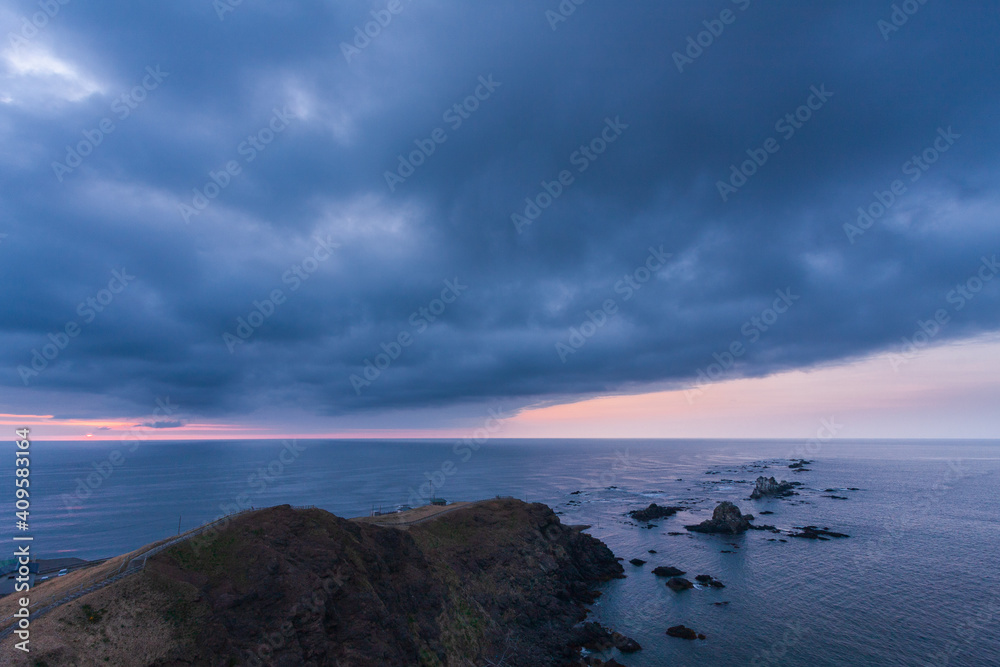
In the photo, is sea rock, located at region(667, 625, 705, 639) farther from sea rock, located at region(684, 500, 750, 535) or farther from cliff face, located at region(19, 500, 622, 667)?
sea rock, located at region(684, 500, 750, 535)

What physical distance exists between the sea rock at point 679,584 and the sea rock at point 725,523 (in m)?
39.7

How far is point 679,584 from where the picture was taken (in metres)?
66.6

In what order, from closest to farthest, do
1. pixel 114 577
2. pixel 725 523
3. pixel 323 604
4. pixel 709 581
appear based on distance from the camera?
pixel 114 577, pixel 323 604, pixel 709 581, pixel 725 523

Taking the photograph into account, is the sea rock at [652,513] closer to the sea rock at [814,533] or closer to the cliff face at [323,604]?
the sea rock at [814,533]

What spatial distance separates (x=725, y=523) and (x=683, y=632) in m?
59.4

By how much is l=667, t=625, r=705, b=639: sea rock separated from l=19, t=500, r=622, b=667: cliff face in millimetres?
11498

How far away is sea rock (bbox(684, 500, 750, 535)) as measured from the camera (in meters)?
101

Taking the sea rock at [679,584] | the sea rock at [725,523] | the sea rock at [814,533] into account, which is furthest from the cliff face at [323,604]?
the sea rock at [814,533]

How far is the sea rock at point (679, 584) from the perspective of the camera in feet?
217

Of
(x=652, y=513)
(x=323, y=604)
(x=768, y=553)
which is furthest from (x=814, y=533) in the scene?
(x=323, y=604)

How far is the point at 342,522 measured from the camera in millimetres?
46469

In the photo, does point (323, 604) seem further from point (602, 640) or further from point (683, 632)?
point (683, 632)

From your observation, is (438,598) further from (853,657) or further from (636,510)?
(636,510)

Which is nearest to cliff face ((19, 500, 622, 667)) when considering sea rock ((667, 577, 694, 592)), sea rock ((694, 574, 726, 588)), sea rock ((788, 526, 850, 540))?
sea rock ((667, 577, 694, 592))
